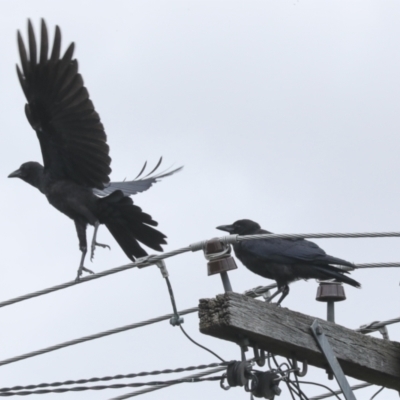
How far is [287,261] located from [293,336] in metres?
2.32

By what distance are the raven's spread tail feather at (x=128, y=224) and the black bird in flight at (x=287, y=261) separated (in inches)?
41.9

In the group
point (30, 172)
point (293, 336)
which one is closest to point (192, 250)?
point (293, 336)

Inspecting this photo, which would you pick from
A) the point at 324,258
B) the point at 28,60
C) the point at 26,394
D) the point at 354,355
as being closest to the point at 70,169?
the point at 28,60

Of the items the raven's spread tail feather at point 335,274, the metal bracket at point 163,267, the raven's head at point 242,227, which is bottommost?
the metal bracket at point 163,267

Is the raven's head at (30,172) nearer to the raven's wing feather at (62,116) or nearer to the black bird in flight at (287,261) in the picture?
the raven's wing feather at (62,116)

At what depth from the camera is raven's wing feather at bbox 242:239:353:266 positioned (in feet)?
23.0

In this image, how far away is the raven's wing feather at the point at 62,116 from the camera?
27.1 feet

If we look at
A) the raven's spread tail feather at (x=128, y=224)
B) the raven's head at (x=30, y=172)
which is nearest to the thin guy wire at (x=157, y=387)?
the raven's spread tail feather at (x=128, y=224)

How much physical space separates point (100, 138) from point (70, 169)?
532 mm

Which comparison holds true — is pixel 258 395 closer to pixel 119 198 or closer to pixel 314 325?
pixel 314 325

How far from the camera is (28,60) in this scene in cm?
830

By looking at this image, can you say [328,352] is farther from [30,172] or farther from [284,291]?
[30,172]

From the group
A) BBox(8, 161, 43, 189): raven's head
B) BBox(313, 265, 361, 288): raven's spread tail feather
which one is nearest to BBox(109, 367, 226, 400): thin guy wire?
BBox(313, 265, 361, 288): raven's spread tail feather

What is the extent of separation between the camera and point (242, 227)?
8.55 m
